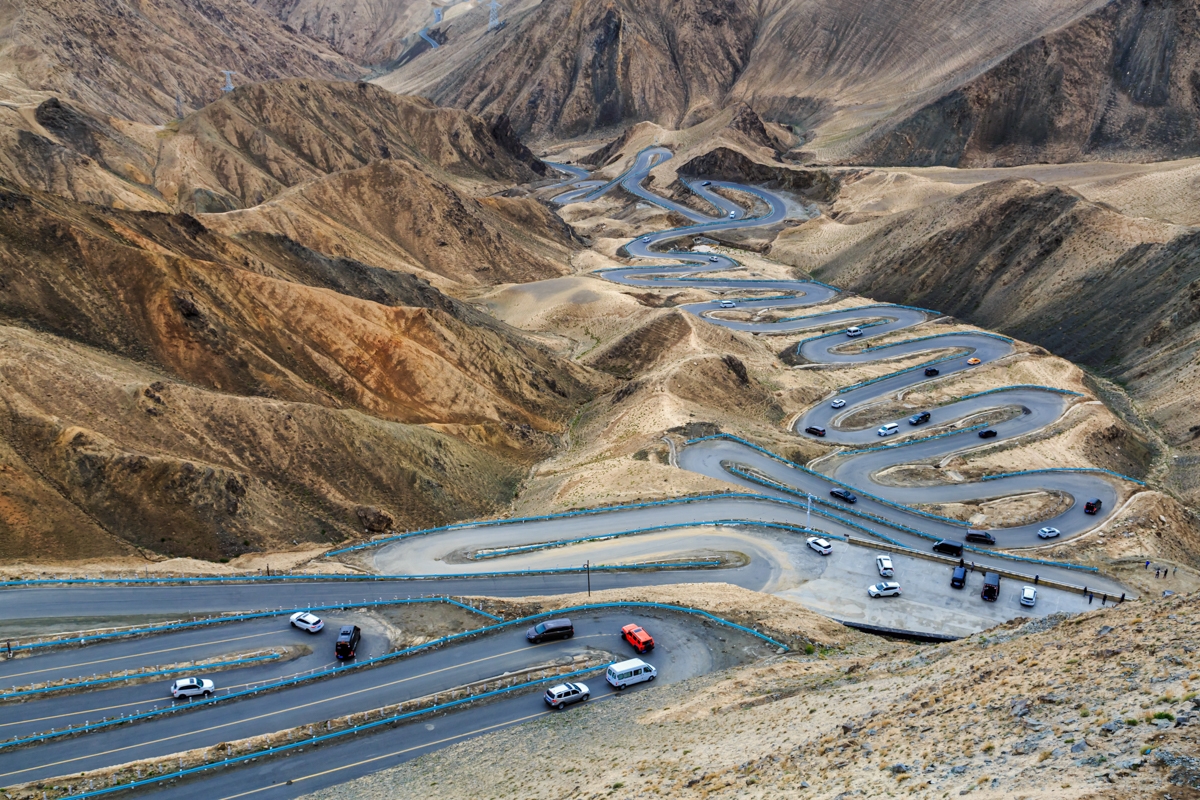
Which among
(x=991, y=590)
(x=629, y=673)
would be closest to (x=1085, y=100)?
(x=991, y=590)

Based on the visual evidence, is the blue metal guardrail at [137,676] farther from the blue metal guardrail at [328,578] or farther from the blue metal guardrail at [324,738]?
the blue metal guardrail at [328,578]

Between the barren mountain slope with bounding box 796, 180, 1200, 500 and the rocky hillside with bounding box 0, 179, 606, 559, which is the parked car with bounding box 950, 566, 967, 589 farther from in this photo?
the rocky hillside with bounding box 0, 179, 606, 559

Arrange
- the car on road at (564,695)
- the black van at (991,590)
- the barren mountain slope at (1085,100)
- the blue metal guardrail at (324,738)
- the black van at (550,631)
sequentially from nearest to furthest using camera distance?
the blue metal guardrail at (324,738) → the car on road at (564,695) → the black van at (550,631) → the black van at (991,590) → the barren mountain slope at (1085,100)

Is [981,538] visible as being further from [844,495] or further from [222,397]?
[222,397]

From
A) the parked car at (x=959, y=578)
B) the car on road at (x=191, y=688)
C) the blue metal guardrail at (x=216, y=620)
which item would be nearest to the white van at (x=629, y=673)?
the blue metal guardrail at (x=216, y=620)

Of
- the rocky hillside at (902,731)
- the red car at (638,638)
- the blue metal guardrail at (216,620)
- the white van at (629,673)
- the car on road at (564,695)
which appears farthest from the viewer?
the red car at (638,638)

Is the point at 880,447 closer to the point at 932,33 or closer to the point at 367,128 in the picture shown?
the point at 367,128

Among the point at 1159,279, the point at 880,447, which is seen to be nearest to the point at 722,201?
the point at 1159,279
